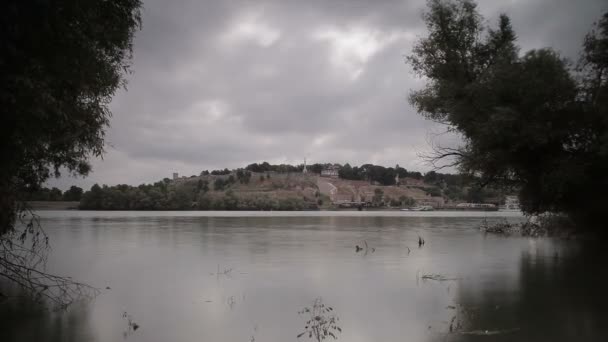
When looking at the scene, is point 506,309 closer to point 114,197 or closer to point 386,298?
point 386,298

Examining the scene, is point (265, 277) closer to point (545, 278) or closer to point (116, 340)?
point (116, 340)

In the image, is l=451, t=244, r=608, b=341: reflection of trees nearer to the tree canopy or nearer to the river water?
the river water

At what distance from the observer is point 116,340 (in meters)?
9.76

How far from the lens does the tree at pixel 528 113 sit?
63.3 ft

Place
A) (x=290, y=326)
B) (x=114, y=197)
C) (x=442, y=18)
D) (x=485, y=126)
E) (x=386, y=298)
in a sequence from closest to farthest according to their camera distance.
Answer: (x=290, y=326) → (x=386, y=298) → (x=485, y=126) → (x=442, y=18) → (x=114, y=197)

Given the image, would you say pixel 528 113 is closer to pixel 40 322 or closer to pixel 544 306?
pixel 544 306

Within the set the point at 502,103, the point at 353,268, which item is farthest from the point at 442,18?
the point at 353,268

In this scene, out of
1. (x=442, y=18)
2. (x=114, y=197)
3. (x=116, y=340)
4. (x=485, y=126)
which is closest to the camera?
(x=116, y=340)

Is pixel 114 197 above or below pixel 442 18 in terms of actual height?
below

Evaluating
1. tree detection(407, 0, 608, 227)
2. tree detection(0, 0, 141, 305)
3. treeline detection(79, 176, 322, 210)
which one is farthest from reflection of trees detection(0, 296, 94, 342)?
treeline detection(79, 176, 322, 210)

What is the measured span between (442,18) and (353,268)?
14.4m

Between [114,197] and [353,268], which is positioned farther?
[114,197]

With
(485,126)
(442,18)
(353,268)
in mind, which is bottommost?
(353,268)

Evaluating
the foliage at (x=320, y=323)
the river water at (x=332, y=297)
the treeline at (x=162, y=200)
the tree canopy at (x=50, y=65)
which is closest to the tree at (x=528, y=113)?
the river water at (x=332, y=297)
